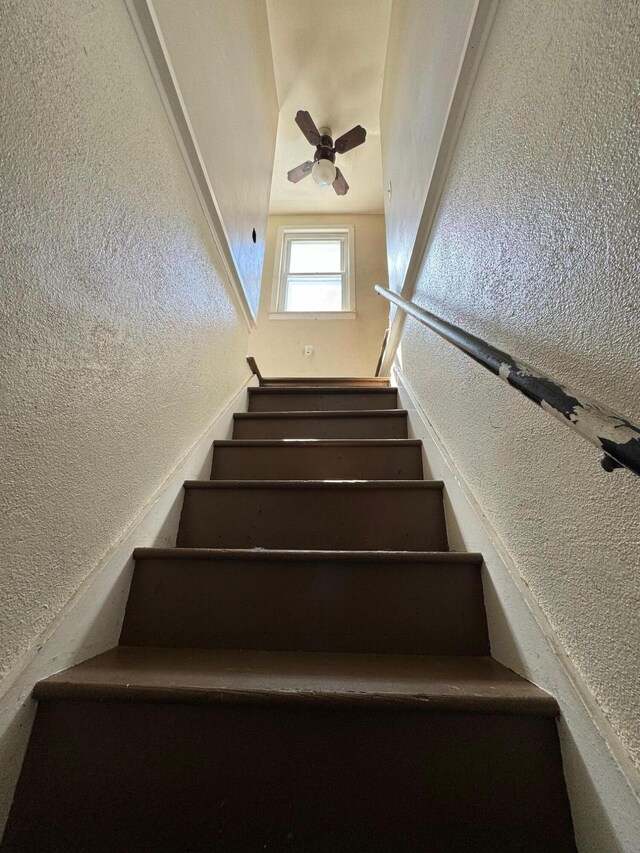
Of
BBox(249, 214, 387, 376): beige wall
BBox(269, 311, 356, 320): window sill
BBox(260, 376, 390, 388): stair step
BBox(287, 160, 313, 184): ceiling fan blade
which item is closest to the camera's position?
BBox(260, 376, 390, 388): stair step

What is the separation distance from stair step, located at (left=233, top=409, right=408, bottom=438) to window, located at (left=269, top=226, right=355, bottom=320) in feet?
8.16

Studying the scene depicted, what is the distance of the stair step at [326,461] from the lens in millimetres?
1372

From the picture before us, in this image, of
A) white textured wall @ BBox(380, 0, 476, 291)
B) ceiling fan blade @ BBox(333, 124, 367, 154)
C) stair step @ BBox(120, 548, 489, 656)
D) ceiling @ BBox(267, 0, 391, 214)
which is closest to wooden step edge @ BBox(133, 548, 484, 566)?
stair step @ BBox(120, 548, 489, 656)

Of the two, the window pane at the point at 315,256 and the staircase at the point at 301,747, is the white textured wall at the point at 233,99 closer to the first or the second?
the window pane at the point at 315,256

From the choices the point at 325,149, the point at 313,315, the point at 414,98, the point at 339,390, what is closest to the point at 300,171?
the point at 325,149

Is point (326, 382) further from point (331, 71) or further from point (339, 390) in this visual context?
point (331, 71)

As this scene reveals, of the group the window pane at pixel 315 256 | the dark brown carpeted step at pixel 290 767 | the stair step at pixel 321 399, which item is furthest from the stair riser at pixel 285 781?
the window pane at pixel 315 256

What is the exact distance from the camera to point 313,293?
4113 millimetres

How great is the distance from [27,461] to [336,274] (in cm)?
401

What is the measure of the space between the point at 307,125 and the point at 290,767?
3.79 metres

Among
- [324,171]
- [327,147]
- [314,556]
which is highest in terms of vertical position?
[327,147]

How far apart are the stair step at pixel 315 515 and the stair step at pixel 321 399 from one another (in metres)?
0.88

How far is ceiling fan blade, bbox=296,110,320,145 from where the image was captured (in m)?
2.87

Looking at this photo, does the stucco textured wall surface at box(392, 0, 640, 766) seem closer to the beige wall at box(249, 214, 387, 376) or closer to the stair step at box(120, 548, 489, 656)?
the stair step at box(120, 548, 489, 656)
